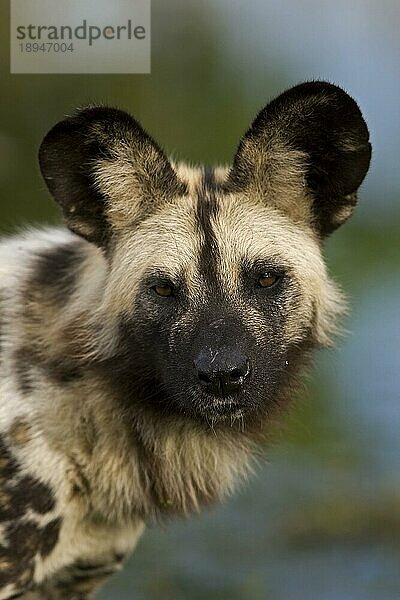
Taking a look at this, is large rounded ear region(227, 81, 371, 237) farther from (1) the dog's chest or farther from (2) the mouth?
(1) the dog's chest

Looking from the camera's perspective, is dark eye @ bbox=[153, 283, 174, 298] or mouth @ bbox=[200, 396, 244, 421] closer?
mouth @ bbox=[200, 396, 244, 421]

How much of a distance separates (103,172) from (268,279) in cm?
73

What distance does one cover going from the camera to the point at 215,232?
4.68 meters

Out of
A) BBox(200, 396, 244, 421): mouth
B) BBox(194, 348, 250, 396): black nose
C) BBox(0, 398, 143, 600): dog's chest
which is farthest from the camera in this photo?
BBox(0, 398, 143, 600): dog's chest

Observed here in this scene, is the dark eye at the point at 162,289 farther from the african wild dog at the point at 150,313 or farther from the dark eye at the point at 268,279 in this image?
the dark eye at the point at 268,279

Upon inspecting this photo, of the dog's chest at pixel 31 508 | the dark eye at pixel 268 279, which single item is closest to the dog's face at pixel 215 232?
the dark eye at pixel 268 279

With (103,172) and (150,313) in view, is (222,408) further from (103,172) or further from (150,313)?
(103,172)

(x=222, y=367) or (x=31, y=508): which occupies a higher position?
(x=222, y=367)

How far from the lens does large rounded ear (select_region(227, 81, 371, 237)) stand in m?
4.71

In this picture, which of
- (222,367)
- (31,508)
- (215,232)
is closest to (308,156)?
(215,232)

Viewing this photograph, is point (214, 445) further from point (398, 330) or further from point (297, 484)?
point (398, 330)

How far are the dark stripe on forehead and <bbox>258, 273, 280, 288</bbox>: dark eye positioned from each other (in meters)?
0.19

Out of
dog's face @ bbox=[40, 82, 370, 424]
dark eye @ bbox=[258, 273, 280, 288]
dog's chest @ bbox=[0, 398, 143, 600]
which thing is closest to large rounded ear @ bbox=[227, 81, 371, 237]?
dog's face @ bbox=[40, 82, 370, 424]

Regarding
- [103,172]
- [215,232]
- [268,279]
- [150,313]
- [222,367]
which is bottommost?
[222,367]
